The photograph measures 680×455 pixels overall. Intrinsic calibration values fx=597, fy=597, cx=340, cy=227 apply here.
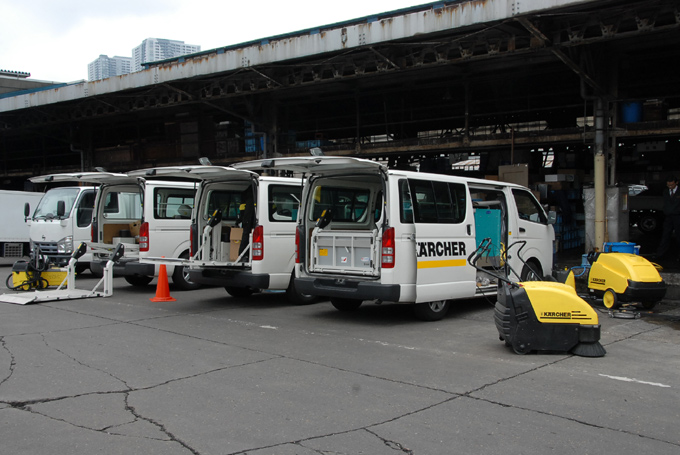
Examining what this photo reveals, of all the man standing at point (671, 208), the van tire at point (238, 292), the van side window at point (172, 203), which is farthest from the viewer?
the man standing at point (671, 208)

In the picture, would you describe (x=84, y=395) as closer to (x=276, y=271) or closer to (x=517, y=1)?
(x=276, y=271)

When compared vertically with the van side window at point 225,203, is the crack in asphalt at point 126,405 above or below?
below

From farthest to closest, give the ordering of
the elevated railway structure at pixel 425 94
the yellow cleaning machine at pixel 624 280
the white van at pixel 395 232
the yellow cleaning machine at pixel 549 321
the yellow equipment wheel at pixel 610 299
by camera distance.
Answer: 1. the elevated railway structure at pixel 425 94
2. the yellow equipment wheel at pixel 610 299
3. the yellow cleaning machine at pixel 624 280
4. the white van at pixel 395 232
5. the yellow cleaning machine at pixel 549 321

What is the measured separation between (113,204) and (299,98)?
8878mm

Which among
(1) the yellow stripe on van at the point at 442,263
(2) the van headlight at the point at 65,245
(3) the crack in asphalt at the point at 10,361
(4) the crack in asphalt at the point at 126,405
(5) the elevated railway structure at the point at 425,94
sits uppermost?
(5) the elevated railway structure at the point at 425,94

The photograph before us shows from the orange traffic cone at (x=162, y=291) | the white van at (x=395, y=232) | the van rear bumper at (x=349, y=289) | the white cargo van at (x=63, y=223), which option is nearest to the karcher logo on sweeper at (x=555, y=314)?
the white van at (x=395, y=232)

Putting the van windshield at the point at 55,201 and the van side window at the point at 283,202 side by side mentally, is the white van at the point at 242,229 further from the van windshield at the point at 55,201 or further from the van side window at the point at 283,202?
the van windshield at the point at 55,201

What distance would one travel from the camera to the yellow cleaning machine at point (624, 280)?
8.78 metres

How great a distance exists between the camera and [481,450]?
153 inches

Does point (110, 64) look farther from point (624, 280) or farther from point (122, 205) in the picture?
point (624, 280)

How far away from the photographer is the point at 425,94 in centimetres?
2020

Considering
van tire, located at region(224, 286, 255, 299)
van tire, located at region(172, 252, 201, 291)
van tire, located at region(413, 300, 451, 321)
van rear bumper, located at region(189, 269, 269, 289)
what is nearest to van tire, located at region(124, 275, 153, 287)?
van tire, located at region(172, 252, 201, 291)

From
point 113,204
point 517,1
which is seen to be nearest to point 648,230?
point 517,1

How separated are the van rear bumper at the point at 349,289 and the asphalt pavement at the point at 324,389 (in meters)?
0.46
